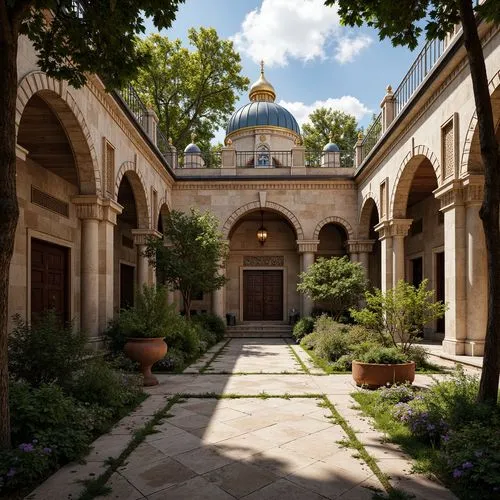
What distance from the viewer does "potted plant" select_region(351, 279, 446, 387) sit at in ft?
21.1

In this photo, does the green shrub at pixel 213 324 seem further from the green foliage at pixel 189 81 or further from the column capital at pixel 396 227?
the green foliage at pixel 189 81

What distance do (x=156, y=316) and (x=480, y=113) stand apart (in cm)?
558

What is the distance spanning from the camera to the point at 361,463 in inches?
147

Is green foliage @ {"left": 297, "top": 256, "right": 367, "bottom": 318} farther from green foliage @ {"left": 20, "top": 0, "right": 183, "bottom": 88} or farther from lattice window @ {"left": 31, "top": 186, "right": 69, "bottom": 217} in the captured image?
green foliage @ {"left": 20, "top": 0, "right": 183, "bottom": 88}

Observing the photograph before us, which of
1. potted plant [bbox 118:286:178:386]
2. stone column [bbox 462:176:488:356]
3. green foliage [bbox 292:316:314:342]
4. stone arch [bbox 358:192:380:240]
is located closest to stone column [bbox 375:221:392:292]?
stone arch [bbox 358:192:380:240]

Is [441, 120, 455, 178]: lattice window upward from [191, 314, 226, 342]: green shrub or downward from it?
upward

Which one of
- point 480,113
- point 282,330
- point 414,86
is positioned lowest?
point 282,330

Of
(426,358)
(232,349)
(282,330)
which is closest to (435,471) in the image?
(426,358)

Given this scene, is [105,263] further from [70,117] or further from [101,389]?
[101,389]

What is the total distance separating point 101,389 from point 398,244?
947 centimetres

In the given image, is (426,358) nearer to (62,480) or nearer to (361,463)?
(361,463)

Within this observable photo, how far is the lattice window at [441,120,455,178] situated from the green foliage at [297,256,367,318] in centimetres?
440

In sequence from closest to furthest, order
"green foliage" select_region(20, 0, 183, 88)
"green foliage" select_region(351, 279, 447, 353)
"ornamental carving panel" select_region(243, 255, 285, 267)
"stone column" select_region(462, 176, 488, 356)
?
1. "green foliage" select_region(20, 0, 183, 88)
2. "green foliage" select_region(351, 279, 447, 353)
3. "stone column" select_region(462, 176, 488, 356)
4. "ornamental carving panel" select_region(243, 255, 285, 267)

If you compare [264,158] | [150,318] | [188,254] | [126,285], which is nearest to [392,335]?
[150,318]
